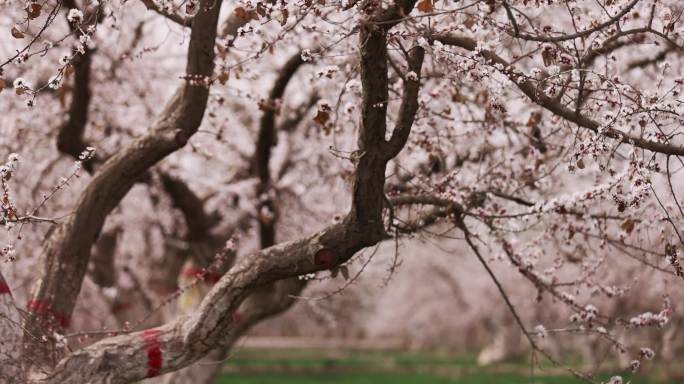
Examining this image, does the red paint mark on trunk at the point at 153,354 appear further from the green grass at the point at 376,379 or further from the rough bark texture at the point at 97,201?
the green grass at the point at 376,379

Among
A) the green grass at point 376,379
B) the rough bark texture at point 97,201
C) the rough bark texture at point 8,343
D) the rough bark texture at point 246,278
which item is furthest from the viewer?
the green grass at point 376,379

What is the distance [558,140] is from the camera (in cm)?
617

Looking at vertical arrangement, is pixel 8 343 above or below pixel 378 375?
below

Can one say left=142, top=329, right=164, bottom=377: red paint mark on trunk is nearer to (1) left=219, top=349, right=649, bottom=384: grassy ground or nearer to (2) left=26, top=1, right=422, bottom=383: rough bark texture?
(2) left=26, top=1, right=422, bottom=383: rough bark texture

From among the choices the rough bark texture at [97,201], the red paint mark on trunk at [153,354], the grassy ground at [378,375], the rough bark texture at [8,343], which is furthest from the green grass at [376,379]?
the rough bark texture at [8,343]

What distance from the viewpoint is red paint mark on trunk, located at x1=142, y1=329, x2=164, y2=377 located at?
4.63m

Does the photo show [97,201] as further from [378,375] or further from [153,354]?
[378,375]

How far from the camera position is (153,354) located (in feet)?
15.2

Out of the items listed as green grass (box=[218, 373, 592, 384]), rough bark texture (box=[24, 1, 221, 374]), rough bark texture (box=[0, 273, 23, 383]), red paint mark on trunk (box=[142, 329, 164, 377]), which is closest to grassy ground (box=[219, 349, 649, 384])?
green grass (box=[218, 373, 592, 384])

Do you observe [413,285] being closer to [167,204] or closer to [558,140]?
[167,204]

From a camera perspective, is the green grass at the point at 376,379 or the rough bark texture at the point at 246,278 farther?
the green grass at the point at 376,379

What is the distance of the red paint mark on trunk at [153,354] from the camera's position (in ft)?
15.2

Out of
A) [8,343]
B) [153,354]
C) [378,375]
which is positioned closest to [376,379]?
[378,375]

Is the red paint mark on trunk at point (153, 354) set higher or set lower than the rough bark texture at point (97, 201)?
lower
